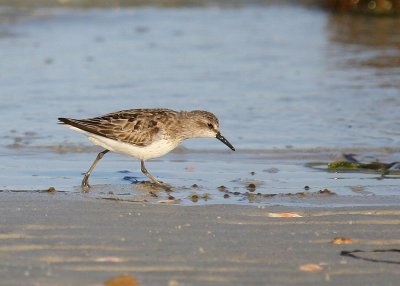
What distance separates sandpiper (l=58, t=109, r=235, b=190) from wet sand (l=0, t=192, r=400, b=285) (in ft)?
3.19

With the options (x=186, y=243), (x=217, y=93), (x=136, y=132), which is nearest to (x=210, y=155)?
(x=136, y=132)

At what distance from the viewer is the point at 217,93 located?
1220cm

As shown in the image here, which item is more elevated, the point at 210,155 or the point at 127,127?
the point at 127,127

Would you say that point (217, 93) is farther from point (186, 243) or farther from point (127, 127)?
point (186, 243)

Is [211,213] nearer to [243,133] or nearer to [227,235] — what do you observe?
Result: [227,235]

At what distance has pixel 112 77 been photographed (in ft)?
43.2

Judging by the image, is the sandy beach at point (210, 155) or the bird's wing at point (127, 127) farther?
the bird's wing at point (127, 127)

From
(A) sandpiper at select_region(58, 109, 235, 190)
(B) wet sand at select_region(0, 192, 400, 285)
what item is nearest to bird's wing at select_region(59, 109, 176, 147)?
(A) sandpiper at select_region(58, 109, 235, 190)

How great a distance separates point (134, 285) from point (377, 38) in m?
12.0

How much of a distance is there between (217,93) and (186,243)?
6.62m

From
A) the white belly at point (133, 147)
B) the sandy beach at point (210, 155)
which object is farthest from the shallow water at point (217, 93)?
the white belly at point (133, 147)

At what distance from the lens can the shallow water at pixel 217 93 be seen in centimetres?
816

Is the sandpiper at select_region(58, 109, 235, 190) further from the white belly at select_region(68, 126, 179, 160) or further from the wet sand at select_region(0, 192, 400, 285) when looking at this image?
the wet sand at select_region(0, 192, 400, 285)

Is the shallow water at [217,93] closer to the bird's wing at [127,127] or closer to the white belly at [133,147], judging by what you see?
the white belly at [133,147]
